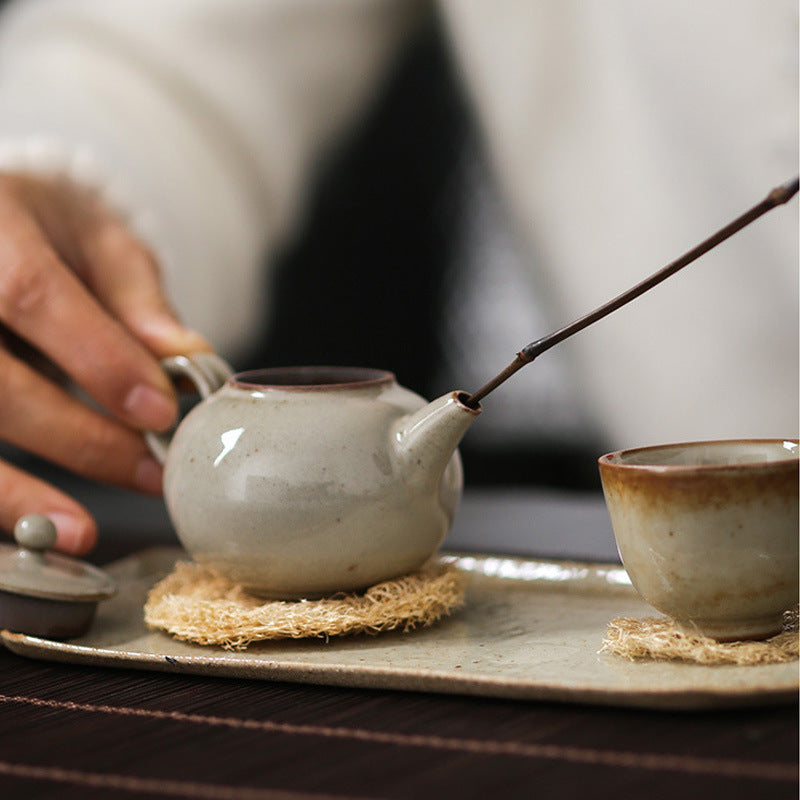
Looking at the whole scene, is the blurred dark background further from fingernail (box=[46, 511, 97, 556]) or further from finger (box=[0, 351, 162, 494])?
fingernail (box=[46, 511, 97, 556])

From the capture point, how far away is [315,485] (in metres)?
0.63

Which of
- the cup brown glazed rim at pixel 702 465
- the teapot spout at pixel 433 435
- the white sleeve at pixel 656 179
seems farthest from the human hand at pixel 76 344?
the white sleeve at pixel 656 179

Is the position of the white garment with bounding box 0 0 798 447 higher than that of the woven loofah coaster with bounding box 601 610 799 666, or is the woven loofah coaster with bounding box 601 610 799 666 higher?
the white garment with bounding box 0 0 798 447

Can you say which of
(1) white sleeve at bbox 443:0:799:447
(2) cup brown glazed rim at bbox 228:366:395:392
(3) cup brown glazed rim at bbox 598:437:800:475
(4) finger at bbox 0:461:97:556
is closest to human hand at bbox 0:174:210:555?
(4) finger at bbox 0:461:97:556

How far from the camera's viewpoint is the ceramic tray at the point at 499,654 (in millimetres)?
508

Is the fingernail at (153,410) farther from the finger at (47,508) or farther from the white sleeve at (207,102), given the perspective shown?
the white sleeve at (207,102)

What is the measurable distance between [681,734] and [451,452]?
9.2 inches

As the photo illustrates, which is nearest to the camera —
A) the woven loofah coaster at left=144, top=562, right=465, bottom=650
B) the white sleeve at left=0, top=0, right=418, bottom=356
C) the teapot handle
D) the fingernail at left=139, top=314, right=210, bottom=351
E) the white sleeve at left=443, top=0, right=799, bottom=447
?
the woven loofah coaster at left=144, top=562, right=465, bottom=650

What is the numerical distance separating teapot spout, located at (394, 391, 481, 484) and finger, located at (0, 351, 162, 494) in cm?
36

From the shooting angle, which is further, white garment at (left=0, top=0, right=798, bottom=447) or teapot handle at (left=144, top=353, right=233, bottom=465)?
white garment at (left=0, top=0, right=798, bottom=447)

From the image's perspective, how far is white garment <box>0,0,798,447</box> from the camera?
4.06 feet

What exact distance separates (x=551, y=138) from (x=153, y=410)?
0.83 metres

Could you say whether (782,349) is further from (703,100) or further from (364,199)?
(364,199)

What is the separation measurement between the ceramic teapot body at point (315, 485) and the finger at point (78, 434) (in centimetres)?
26
